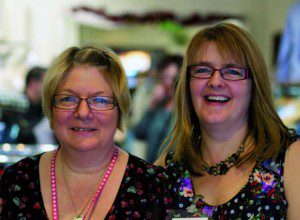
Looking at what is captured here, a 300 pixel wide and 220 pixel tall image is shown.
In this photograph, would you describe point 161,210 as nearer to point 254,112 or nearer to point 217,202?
point 217,202

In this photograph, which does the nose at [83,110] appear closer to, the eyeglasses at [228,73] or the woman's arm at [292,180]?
the eyeglasses at [228,73]

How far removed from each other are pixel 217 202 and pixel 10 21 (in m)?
5.63

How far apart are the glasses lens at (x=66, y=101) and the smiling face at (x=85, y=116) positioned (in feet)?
0.05

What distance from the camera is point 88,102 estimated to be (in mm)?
2027

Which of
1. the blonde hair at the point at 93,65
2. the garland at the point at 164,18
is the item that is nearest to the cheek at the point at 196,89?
the blonde hair at the point at 93,65

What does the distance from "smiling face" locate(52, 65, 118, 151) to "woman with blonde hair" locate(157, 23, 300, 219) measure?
367 mm

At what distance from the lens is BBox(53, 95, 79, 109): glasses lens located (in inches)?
80.4

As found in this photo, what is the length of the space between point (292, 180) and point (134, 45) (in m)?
9.77

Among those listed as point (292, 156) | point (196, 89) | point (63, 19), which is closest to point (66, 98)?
point (196, 89)

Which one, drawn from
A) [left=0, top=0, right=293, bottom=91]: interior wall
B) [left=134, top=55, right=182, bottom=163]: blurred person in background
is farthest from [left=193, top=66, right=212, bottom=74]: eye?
[left=0, top=0, right=293, bottom=91]: interior wall

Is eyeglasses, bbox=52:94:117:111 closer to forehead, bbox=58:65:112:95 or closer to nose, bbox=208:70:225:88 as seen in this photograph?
forehead, bbox=58:65:112:95

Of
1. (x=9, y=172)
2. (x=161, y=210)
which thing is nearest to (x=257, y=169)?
(x=161, y=210)

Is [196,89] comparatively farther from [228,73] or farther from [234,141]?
[234,141]

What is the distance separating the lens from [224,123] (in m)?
2.20
